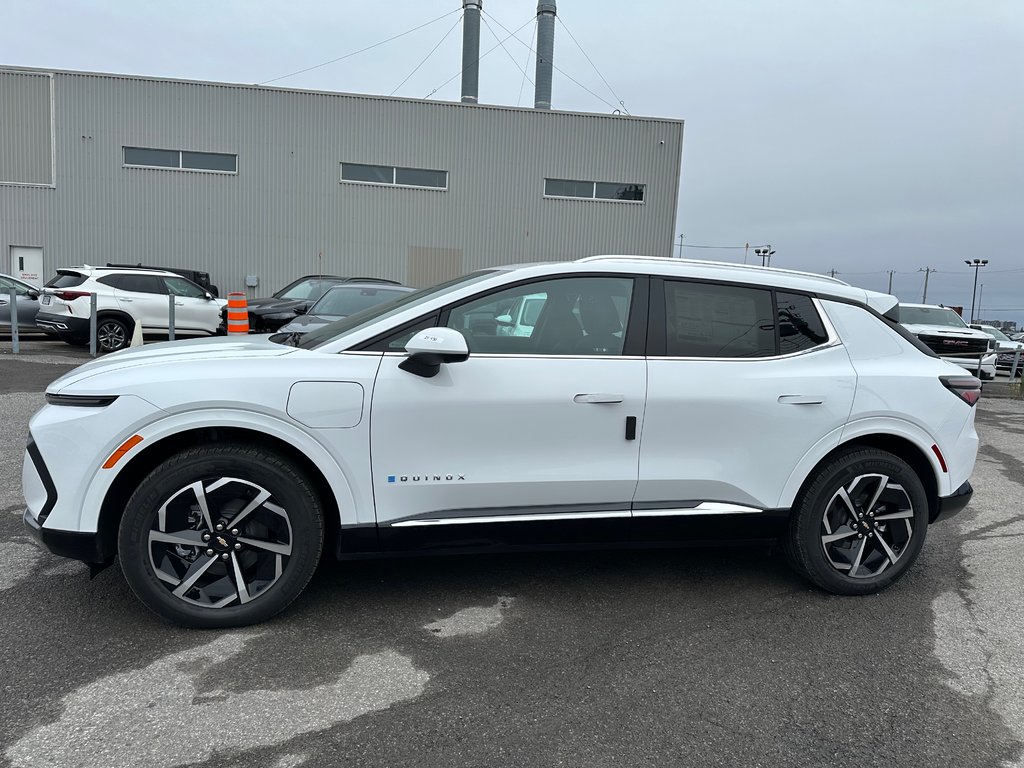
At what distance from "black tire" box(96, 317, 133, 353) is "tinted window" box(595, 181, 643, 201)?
15.1 metres

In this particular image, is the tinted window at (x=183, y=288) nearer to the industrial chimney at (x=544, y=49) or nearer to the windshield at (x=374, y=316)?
the windshield at (x=374, y=316)

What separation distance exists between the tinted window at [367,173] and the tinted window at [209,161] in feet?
10.8

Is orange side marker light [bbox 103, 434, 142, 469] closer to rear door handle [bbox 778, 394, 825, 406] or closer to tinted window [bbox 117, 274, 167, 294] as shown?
rear door handle [bbox 778, 394, 825, 406]

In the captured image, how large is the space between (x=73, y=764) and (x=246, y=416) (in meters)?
1.29

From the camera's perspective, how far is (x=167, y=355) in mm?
3154

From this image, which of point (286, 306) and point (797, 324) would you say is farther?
point (286, 306)

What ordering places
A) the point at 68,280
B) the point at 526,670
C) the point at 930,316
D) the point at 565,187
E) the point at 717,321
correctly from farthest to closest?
the point at 565,187, the point at 930,316, the point at 68,280, the point at 717,321, the point at 526,670

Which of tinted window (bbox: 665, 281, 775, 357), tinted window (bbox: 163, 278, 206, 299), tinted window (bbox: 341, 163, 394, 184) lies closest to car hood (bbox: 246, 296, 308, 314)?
tinted window (bbox: 163, 278, 206, 299)

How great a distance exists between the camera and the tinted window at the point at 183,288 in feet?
43.3

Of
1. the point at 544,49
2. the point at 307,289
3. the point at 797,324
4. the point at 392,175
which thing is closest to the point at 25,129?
the point at 392,175

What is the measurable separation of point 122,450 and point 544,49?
3407cm

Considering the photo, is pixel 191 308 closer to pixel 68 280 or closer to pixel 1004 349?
pixel 68 280

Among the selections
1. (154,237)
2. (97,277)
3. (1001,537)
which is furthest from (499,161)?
(1001,537)

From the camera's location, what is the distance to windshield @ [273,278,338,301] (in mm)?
13930
